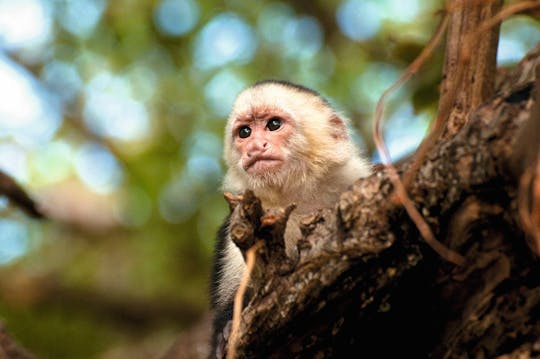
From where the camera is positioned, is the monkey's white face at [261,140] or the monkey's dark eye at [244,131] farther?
the monkey's dark eye at [244,131]

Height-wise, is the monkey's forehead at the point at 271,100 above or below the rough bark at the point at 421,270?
above

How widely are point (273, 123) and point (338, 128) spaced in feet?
1.19

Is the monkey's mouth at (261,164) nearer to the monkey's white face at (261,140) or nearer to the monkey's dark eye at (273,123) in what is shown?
the monkey's white face at (261,140)

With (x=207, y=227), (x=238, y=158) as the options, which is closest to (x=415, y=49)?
(x=238, y=158)

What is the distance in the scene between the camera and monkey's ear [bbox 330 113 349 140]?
12.8 feet

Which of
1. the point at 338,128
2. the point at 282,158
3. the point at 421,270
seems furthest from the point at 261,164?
the point at 421,270

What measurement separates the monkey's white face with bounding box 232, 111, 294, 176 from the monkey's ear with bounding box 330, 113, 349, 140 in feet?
0.89

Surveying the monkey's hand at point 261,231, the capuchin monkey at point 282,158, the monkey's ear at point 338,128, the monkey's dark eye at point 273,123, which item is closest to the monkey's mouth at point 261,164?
the capuchin monkey at point 282,158

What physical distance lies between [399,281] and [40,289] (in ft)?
13.3

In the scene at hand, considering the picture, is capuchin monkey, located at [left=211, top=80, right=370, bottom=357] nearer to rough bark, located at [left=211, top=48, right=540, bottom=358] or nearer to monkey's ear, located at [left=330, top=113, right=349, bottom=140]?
monkey's ear, located at [left=330, top=113, right=349, bottom=140]

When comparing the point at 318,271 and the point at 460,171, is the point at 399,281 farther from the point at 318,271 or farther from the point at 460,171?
the point at 460,171

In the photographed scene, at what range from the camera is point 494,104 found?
2016 mm

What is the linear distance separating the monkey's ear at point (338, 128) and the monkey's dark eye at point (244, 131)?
16.6 inches

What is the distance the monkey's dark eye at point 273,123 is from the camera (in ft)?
12.5
